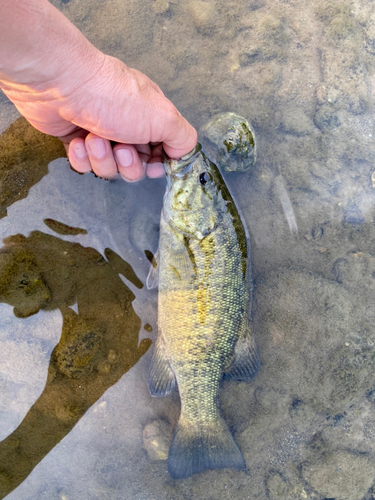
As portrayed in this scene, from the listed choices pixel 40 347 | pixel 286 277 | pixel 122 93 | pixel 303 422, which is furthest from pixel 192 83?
pixel 303 422

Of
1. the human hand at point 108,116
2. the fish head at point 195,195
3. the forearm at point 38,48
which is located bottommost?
the fish head at point 195,195

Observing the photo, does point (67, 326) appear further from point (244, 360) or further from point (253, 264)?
point (253, 264)

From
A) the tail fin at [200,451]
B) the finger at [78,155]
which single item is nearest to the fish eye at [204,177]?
the finger at [78,155]

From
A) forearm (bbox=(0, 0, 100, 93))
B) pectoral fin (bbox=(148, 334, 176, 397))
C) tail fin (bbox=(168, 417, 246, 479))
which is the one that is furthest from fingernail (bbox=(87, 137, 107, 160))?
tail fin (bbox=(168, 417, 246, 479))

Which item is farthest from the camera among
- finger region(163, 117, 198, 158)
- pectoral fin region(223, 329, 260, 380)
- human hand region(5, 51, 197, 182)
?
pectoral fin region(223, 329, 260, 380)

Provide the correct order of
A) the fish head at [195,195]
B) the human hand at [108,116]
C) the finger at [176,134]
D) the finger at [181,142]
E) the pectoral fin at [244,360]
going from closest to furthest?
the human hand at [108,116], the finger at [176,134], the finger at [181,142], the fish head at [195,195], the pectoral fin at [244,360]

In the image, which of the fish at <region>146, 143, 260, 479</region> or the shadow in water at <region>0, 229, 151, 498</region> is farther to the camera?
the shadow in water at <region>0, 229, 151, 498</region>

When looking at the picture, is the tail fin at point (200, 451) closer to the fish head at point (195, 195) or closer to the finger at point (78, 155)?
the fish head at point (195, 195)

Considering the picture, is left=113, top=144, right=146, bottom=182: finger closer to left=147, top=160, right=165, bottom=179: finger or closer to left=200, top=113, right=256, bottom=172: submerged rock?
left=147, top=160, right=165, bottom=179: finger
